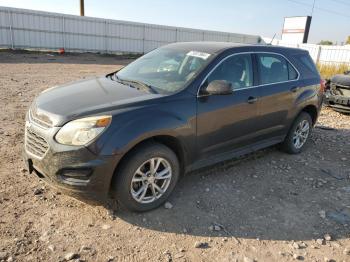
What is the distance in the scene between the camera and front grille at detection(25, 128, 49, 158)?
318 cm

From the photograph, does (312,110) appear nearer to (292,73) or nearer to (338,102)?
(292,73)

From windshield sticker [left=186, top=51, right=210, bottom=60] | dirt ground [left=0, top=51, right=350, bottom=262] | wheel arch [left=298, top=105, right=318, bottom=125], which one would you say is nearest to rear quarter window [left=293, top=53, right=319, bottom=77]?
wheel arch [left=298, top=105, right=318, bottom=125]

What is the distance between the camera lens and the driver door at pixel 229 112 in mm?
3834

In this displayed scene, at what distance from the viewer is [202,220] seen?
3.54 meters

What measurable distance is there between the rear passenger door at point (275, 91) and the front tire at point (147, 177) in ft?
5.53

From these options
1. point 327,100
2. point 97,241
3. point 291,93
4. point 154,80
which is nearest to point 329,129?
point 327,100

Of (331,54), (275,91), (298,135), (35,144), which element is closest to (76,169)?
(35,144)

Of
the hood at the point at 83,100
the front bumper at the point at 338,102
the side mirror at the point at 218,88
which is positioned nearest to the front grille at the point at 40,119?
the hood at the point at 83,100

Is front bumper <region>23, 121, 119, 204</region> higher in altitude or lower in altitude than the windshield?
lower

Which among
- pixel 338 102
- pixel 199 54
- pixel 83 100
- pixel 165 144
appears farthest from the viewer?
pixel 338 102

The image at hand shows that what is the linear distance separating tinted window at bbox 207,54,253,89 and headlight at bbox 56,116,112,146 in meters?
1.48

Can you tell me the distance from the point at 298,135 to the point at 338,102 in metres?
3.76

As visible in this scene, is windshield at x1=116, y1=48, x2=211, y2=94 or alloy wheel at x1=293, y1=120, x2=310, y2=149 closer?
windshield at x1=116, y1=48, x2=211, y2=94

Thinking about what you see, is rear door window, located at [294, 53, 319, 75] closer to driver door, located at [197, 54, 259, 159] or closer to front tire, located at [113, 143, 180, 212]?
driver door, located at [197, 54, 259, 159]
